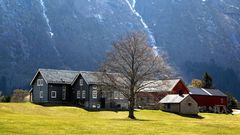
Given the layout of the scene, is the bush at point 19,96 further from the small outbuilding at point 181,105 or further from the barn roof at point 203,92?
the barn roof at point 203,92

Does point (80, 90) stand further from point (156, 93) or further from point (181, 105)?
point (181, 105)

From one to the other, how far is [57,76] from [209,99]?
156ft

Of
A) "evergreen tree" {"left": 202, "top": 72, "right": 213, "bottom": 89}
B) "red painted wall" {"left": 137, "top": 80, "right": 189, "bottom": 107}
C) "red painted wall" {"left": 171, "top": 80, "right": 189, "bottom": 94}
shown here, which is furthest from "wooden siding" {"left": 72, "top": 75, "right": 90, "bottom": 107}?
"evergreen tree" {"left": 202, "top": 72, "right": 213, "bottom": 89}

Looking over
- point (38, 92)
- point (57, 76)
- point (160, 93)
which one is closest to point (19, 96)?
point (38, 92)

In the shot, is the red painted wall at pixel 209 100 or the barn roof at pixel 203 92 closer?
the red painted wall at pixel 209 100

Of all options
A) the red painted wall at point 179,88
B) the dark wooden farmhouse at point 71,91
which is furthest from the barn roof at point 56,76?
the red painted wall at point 179,88

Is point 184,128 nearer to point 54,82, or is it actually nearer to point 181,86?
point 54,82

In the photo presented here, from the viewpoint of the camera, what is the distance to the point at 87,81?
108 meters

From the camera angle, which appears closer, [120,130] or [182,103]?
[120,130]

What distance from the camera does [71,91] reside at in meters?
114

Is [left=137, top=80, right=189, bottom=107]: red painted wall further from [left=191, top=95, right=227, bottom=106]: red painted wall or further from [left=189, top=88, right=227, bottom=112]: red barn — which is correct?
[left=191, top=95, right=227, bottom=106]: red painted wall

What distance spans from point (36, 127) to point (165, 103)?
7029cm

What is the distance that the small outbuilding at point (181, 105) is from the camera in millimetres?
106625

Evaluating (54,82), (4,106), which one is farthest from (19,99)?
(4,106)
